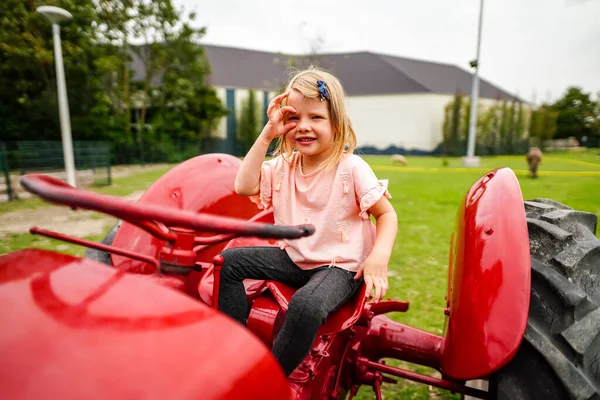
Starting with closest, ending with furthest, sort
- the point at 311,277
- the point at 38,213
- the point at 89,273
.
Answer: the point at 89,273
the point at 311,277
the point at 38,213

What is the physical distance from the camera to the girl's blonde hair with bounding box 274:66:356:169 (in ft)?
5.21

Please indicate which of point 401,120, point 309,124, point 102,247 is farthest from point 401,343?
point 401,120

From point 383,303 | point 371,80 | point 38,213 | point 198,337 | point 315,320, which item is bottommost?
point 38,213

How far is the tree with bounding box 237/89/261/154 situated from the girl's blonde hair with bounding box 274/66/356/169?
27.0 meters

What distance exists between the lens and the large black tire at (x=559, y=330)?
1137 mm

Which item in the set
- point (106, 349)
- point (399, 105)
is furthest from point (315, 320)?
point (399, 105)

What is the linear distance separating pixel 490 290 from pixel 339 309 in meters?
0.51

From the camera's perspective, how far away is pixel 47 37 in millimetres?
15164

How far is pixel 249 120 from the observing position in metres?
28.8

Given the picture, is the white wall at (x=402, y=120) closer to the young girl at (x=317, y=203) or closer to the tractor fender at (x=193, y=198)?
the tractor fender at (x=193, y=198)

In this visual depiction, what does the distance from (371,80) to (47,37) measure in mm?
27221

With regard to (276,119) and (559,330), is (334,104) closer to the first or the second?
(276,119)

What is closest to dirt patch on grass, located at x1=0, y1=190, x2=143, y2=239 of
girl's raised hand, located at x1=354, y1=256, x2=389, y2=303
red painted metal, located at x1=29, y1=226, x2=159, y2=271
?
red painted metal, located at x1=29, y1=226, x2=159, y2=271

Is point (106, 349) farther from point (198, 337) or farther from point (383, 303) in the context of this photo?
point (383, 303)
